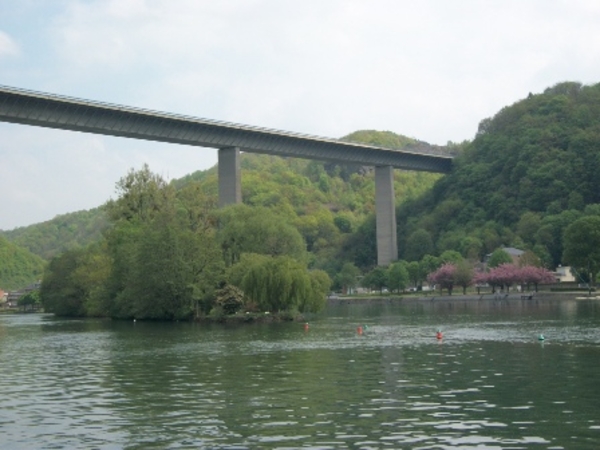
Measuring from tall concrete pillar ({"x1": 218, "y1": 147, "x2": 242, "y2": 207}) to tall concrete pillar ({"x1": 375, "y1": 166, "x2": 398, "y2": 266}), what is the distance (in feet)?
145

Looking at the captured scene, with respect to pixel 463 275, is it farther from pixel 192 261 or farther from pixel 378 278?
pixel 192 261

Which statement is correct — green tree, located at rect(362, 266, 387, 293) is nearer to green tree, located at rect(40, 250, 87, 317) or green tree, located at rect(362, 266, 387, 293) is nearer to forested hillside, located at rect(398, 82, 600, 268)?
forested hillside, located at rect(398, 82, 600, 268)

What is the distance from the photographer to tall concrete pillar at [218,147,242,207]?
10962 centimetres

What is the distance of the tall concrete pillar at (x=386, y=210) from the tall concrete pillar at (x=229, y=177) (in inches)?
1737

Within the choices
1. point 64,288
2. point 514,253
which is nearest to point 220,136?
point 64,288

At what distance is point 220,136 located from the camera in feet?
368

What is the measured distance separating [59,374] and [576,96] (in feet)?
560

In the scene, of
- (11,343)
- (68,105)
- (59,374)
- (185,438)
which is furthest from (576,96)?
(185,438)

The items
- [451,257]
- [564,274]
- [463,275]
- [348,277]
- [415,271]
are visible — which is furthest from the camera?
[348,277]

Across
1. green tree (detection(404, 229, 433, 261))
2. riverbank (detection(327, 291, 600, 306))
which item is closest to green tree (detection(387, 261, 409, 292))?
riverbank (detection(327, 291, 600, 306))

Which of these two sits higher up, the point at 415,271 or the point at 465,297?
the point at 415,271

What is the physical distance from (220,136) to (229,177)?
5393 millimetres

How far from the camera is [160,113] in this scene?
332 feet

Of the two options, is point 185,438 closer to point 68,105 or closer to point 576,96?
point 68,105
